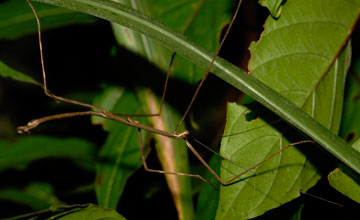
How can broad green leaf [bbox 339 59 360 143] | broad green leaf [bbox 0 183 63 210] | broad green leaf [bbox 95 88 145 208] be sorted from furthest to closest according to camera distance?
broad green leaf [bbox 0 183 63 210]
broad green leaf [bbox 339 59 360 143]
broad green leaf [bbox 95 88 145 208]

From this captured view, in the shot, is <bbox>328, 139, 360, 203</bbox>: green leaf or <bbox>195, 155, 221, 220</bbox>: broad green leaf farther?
<bbox>195, 155, 221, 220</bbox>: broad green leaf

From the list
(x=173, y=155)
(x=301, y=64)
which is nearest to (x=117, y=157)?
(x=173, y=155)

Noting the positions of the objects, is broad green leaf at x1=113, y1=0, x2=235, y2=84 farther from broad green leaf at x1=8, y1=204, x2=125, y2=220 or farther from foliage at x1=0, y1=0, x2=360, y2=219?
broad green leaf at x1=8, y1=204, x2=125, y2=220

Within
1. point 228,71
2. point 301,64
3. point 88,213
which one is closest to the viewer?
point 228,71

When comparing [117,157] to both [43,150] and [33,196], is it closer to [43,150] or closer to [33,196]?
[43,150]

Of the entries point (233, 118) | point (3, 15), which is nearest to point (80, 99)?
point (3, 15)

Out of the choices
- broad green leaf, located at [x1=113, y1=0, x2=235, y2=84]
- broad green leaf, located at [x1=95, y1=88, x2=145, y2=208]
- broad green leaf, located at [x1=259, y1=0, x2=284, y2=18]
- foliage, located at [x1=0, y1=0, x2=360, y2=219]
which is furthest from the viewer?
broad green leaf, located at [x1=95, y1=88, x2=145, y2=208]

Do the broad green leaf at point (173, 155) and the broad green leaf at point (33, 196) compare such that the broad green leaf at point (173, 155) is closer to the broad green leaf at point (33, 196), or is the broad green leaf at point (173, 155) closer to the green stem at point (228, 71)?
the green stem at point (228, 71)

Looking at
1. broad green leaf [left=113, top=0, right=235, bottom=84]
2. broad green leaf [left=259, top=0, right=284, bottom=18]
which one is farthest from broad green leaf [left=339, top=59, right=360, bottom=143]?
broad green leaf [left=259, top=0, right=284, bottom=18]
